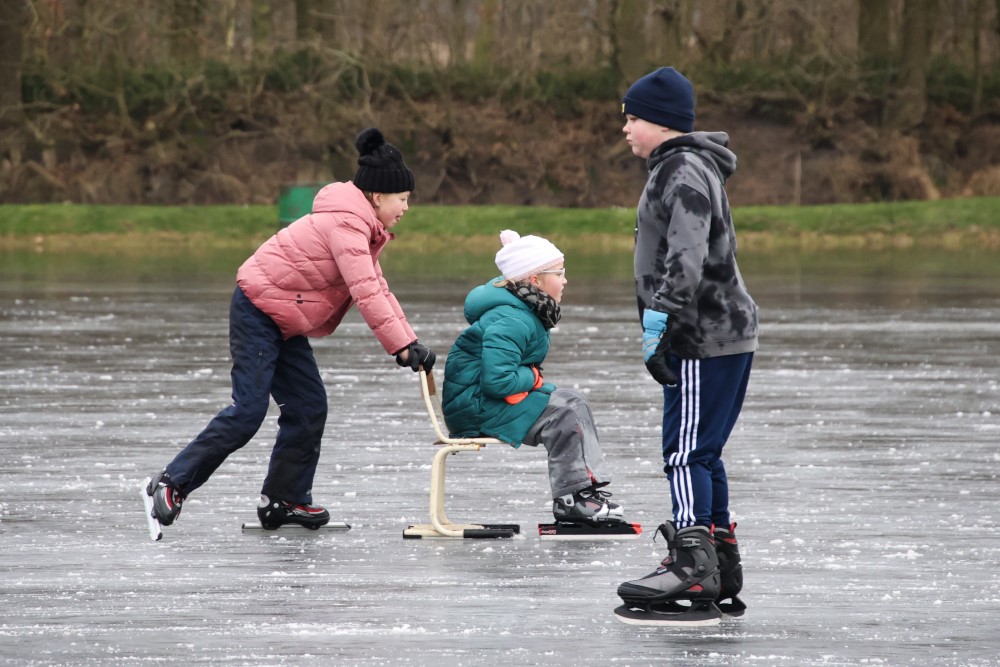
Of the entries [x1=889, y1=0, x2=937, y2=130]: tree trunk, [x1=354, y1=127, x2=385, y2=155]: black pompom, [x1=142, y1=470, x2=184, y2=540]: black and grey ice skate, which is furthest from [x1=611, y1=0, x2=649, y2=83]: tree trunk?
[x1=142, y1=470, x2=184, y2=540]: black and grey ice skate

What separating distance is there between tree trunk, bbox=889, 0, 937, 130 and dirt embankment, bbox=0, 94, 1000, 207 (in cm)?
43

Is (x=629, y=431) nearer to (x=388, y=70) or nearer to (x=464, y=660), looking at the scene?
(x=464, y=660)

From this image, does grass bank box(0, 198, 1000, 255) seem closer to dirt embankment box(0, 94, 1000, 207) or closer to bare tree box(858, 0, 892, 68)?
dirt embankment box(0, 94, 1000, 207)

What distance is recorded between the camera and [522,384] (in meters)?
7.76

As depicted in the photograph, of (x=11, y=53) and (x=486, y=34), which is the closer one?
(x=11, y=53)

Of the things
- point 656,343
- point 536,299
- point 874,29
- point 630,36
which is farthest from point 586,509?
point 874,29

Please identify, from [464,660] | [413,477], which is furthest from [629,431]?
[464,660]

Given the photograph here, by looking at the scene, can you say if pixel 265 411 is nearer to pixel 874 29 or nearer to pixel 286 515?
pixel 286 515

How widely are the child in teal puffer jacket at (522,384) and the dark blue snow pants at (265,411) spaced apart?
1.86 ft

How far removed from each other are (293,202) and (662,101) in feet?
95.3

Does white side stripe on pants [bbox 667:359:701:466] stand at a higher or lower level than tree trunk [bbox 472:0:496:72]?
higher

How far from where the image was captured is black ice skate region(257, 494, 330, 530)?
7754 mm

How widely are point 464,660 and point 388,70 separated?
36470 millimetres

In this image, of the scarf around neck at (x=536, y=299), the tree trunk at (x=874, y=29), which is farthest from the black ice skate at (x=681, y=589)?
the tree trunk at (x=874, y=29)
